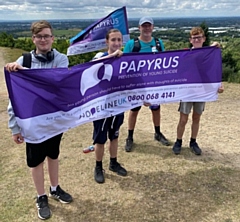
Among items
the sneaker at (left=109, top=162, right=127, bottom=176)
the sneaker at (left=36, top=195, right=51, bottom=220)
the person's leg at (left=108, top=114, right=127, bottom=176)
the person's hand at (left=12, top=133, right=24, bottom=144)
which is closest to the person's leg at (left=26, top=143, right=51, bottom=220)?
the sneaker at (left=36, top=195, right=51, bottom=220)

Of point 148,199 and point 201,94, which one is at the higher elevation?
point 201,94

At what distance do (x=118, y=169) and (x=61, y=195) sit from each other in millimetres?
1111

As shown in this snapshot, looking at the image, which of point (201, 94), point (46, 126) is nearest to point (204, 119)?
point (201, 94)

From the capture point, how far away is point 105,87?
412 centimetres

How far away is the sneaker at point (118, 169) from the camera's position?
4825mm

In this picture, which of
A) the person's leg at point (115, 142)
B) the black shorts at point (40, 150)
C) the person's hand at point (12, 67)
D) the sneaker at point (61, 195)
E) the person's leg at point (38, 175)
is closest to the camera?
the person's hand at point (12, 67)

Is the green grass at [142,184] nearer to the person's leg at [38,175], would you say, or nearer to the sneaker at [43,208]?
the sneaker at [43,208]

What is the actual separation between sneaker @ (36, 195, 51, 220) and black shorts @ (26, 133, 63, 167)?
57cm

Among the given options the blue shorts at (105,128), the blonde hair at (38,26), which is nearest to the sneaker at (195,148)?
the blue shorts at (105,128)

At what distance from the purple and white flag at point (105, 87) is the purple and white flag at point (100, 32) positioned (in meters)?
3.91

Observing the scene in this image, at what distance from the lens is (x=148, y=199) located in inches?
165

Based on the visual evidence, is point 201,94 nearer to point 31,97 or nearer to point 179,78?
point 179,78

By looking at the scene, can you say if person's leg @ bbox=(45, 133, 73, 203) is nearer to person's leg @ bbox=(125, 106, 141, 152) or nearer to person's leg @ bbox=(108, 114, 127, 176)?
person's leg @ bbox=(108, 114, 127, 176)

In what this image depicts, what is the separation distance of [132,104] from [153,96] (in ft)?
1.23
